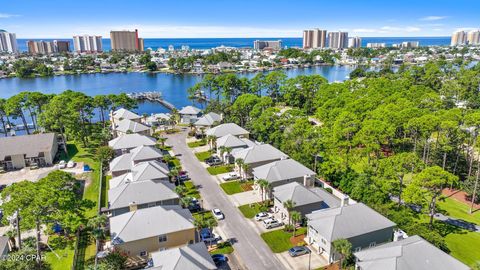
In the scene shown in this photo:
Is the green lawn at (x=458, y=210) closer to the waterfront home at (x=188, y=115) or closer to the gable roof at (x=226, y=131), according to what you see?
the gable roof at (x=226, y=131)

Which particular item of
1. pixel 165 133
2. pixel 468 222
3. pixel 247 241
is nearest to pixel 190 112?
pixel 165 133

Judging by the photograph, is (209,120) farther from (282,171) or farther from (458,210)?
(458,210)

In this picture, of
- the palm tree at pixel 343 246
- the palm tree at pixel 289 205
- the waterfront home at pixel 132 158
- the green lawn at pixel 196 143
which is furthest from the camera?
the green lawn at pixel 196 143

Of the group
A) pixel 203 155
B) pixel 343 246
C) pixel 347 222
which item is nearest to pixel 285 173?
pixel 347 222

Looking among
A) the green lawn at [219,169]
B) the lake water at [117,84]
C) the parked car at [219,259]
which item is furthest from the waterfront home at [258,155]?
the lake water at [117,84]

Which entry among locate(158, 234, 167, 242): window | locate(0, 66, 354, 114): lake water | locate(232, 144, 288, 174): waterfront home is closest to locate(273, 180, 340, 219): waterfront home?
locate(232, 144, 288, 174): waterfront home

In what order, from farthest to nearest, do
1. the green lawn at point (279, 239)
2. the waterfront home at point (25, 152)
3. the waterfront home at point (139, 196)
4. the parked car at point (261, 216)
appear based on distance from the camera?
the waterfront home at point (25, 152)
the parked car at point (261, 216)
the waterfront home at point (139, 196)
the green lawn at point (279, 239)
